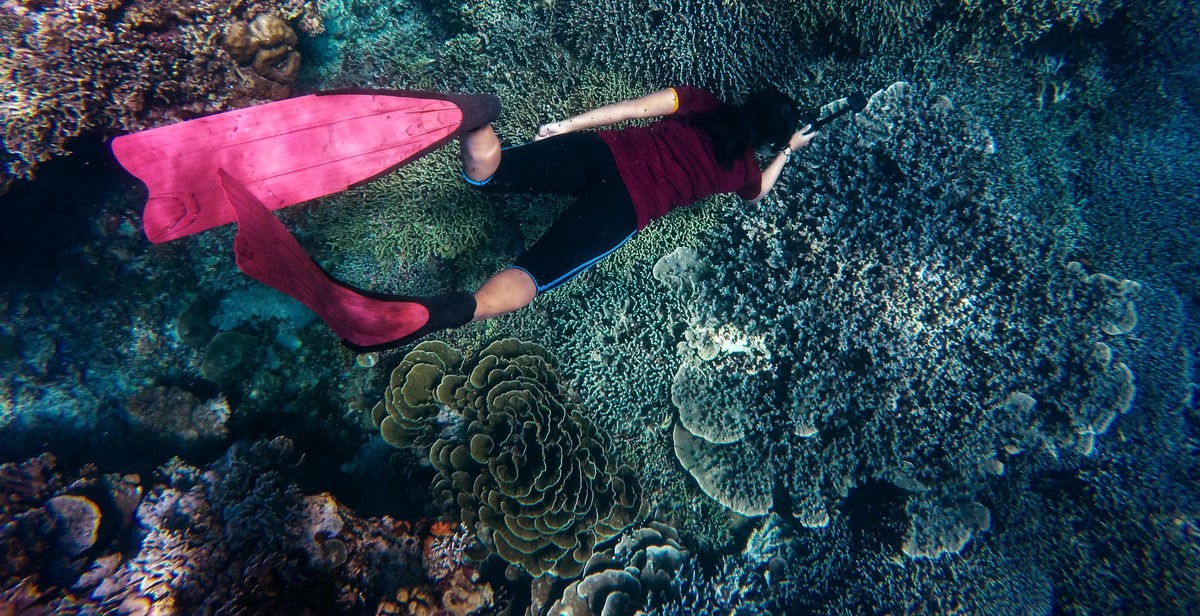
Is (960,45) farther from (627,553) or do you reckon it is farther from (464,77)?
(627,553)

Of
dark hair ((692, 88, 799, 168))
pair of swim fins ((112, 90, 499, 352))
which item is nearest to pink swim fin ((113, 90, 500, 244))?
pair of swim fins ((112, 90, 499, 352))

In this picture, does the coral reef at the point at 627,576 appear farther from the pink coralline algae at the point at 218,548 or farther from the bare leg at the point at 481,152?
the bare leg at the point at 481,152

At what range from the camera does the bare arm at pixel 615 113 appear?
3.35 meters

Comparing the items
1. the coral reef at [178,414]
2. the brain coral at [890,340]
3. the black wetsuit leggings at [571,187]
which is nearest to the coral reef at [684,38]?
the brain coral at [890,340]

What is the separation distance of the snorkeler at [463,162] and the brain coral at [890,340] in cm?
85

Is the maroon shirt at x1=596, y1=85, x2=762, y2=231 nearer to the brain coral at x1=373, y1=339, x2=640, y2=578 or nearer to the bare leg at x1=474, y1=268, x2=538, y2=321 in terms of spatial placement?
the bare leg at x1=474, y1=268, x2=538, y2=321

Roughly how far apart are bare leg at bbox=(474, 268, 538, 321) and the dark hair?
156 cm

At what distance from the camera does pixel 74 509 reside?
10.0 feet

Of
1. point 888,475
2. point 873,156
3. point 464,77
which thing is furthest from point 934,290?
point 464,77

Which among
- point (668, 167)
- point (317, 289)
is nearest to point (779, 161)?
point (668, 167)

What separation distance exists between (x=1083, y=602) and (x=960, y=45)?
5.12 meters

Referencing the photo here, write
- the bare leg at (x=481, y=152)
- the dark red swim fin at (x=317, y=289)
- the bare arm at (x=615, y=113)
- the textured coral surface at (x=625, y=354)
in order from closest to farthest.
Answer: the dark red swim fin at (x=317, y=289), the bare leg at (x=481, y=152), the textured coral surface at (x=625, y=354), the bare arm at (x=615, y=113)

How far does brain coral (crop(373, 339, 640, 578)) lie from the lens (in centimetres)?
319

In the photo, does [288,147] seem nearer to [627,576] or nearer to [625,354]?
[625,354]
